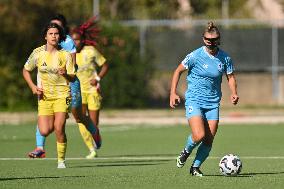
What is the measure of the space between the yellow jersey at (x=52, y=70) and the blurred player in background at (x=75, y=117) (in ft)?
2.07

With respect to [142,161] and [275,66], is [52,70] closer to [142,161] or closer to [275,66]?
[142,161]

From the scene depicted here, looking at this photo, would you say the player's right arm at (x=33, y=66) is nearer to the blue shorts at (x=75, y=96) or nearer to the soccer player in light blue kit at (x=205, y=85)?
the blue shorts at (x=75, y=96)

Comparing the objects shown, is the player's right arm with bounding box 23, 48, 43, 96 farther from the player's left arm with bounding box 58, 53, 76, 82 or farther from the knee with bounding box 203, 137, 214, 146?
the knee with bounding box 203, 137, 214, 146

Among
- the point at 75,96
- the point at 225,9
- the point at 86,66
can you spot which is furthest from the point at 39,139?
the point at 225,9

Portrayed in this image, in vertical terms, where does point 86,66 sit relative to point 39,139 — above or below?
above

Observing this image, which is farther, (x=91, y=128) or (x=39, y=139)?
(x=91, y=128)

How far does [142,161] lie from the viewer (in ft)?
61.0

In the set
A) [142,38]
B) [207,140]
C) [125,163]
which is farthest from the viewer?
[142,38]

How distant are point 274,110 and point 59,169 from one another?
70.4ft

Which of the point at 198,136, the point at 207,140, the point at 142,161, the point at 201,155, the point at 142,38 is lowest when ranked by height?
the point at 142,161

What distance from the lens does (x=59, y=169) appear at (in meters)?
16.5

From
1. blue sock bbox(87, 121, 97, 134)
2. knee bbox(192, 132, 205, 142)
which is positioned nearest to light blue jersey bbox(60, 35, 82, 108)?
blue sock bbox(87, 121, 97, 134)

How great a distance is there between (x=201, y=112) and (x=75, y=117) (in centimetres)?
435

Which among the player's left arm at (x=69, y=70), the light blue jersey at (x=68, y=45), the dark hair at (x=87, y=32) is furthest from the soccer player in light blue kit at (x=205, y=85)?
the dark hair at (x=87, y=32)
